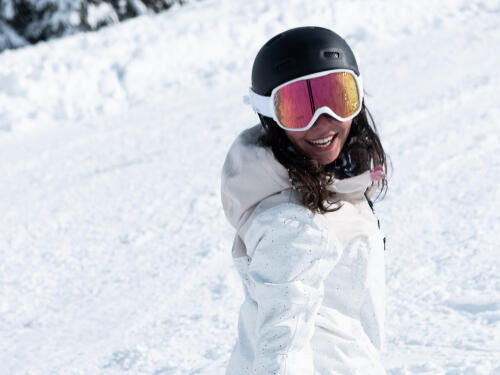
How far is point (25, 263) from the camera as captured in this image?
3.83 metres

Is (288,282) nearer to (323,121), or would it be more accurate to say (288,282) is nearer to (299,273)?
(299,273)

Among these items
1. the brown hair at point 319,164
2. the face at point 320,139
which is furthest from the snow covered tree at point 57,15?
the face at point 320,139

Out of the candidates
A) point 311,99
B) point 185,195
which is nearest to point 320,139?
point 311,99

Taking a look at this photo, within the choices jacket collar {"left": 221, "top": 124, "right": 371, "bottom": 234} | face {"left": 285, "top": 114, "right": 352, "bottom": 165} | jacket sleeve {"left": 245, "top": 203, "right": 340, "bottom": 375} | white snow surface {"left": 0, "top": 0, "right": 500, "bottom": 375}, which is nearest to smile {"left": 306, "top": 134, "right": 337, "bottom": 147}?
face {"left": 285, "top": 114, "right": 352, "bottom": 165}

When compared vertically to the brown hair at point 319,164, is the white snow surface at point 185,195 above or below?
below

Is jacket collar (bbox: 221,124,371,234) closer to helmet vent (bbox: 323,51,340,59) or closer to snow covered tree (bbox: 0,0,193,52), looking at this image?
helmet vent (bbox: 323,51,340,59)

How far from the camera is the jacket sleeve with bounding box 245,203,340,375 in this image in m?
1.44

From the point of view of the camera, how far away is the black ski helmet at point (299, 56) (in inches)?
63.5

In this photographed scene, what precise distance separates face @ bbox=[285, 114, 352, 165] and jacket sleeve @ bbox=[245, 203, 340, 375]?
0.22m

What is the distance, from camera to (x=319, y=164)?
1.67 meters

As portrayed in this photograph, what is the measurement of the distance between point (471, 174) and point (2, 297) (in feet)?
9.23

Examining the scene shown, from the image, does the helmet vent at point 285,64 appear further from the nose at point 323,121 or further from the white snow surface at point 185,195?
the white snow surface at point 185,195

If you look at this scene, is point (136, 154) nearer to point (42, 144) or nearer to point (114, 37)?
point (42, 144)

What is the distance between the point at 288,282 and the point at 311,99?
45 cm
